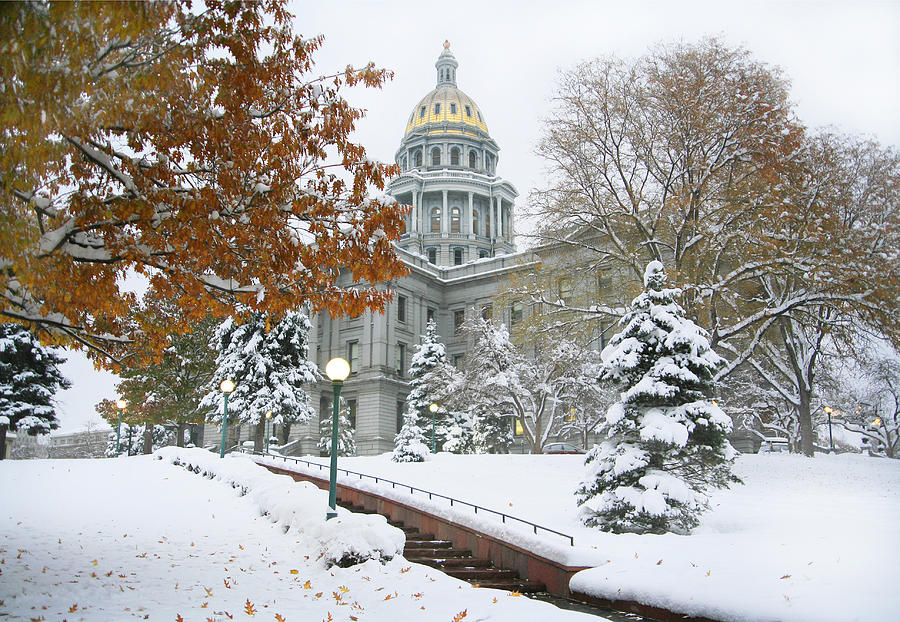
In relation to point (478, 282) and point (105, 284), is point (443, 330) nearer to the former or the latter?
point (478, 282)

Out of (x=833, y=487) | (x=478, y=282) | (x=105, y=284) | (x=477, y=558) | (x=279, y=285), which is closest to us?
(x=105, y=284)

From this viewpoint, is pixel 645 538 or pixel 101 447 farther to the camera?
pixel 101 447

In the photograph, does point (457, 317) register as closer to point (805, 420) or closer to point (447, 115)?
point (447, 115)

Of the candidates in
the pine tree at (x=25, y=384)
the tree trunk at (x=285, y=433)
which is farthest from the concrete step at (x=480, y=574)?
the tree trunk at (x=285, y=433)

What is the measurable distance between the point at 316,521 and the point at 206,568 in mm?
2556

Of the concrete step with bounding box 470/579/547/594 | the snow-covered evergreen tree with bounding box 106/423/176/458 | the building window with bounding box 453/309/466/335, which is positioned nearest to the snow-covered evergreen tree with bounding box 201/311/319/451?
the snow-covered evergreen tree with bounding box 106/423/176/458

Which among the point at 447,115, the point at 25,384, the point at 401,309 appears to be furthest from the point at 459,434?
the point at 447,115

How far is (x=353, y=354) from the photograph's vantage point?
207ft

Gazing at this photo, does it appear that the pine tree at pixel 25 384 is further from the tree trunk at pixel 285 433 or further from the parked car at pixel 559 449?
the parked car at pixel 559 449

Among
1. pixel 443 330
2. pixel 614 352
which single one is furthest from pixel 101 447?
pixel 614 352

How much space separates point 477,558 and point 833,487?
15.4 m

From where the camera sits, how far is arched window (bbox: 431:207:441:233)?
9169cm

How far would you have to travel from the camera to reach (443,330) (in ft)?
224

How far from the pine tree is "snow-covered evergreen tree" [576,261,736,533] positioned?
2790 centimetres
